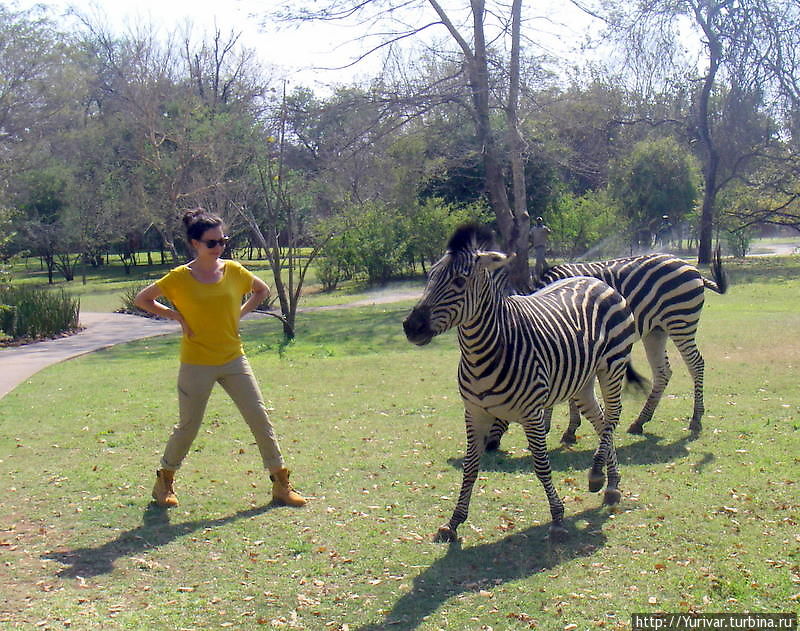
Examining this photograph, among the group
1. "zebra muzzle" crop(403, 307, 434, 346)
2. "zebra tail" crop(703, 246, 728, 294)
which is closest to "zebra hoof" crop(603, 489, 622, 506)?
"zebra muzzle" crop(403, 307, 434, 346)

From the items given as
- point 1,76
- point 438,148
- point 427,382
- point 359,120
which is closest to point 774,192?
point 438,148

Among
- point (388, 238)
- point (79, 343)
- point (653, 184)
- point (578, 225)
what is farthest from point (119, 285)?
point (653, 184)

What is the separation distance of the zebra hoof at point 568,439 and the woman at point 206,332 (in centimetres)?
291

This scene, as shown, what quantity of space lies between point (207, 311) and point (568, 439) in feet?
12.5

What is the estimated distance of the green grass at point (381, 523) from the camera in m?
4.34

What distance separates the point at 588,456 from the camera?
7359 millimetres

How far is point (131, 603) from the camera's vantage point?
14.6 feet

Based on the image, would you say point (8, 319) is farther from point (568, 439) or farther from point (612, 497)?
point (612, 497)

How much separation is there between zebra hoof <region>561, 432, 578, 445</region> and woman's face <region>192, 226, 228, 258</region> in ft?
12.8

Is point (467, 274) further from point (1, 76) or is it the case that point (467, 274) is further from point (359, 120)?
point (1, 76)

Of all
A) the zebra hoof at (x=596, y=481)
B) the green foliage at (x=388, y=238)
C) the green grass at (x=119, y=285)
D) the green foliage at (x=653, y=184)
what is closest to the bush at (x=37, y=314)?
the green grass at (x=119, y=285)

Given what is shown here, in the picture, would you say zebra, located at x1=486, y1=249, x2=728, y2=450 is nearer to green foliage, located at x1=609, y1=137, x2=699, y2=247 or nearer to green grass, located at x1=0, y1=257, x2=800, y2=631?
green grass, located at x1=0, y1=257, x2=800, y2=631

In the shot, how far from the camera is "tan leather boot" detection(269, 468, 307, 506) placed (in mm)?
6062

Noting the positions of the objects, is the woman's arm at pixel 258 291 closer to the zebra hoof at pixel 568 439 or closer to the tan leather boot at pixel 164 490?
the tan leather boot at pixel 164 490
